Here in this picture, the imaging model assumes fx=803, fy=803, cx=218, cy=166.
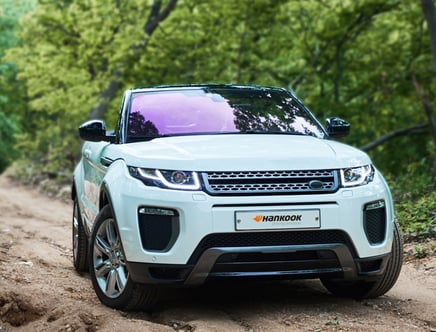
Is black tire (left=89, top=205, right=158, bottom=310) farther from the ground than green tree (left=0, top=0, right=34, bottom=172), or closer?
farther from the ground

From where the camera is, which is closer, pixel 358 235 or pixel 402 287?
pixel 358 235

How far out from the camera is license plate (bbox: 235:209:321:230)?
189 inches

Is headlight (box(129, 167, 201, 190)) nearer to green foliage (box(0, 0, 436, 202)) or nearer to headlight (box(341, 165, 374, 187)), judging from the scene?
headlight (box(341, 165, 374, 187))

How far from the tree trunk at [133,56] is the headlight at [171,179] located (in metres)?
18.2

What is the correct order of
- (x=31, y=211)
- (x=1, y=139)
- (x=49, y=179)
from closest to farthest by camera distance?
1. (x=31, y=211)
2. (x=49, y=179)
3. (x=1, y=139)

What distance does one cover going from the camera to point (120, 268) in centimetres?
528

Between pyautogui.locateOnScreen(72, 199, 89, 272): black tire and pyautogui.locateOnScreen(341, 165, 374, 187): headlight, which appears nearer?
pyautogui.locateOnScreen(341, 165, 374, 187): headlight

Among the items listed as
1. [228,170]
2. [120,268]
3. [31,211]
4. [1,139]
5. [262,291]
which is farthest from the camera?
[1,139]

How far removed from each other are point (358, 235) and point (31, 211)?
10.8 meters

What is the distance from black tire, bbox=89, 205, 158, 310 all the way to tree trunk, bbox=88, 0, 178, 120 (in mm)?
17720

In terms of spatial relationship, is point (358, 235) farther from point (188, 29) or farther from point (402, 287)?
point (188, 29)

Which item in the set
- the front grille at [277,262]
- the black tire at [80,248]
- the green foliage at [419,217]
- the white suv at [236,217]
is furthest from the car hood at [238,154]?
the green foliage at [419,217]

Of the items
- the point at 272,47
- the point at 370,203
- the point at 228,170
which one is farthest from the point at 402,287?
the point at 272,47

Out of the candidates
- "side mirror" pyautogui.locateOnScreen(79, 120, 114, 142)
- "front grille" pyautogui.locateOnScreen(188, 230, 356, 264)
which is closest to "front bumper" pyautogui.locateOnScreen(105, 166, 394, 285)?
"front grille" pyautogui.locateOnScreen(188, 230, 356, 264)
